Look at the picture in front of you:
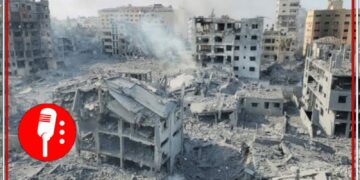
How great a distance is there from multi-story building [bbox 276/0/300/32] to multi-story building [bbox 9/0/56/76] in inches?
2131

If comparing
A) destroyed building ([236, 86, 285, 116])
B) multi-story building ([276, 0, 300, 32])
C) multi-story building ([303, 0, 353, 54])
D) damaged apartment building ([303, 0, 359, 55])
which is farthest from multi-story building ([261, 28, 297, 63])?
destroyed building ([236, 86, 285, 116])

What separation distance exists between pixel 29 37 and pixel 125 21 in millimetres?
32273

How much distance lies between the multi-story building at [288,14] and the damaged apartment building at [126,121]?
6490 cm

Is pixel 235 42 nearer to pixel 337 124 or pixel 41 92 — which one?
pixel 337 124

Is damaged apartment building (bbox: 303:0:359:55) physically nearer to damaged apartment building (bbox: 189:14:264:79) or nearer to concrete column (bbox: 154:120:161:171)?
damaged apartment building (bbox: 189:14:264:79)

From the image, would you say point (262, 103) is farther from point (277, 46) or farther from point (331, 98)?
point (277, 46)

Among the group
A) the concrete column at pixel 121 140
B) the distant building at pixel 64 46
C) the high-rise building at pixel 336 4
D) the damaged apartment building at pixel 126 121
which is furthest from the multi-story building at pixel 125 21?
the concrete column at pixel 121 140

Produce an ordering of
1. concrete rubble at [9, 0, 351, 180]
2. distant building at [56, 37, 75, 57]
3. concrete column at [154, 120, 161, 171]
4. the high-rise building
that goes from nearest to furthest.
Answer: concrete column at [154, 120, 161, 171] → concrete rubble at [9, 0, 351, 180] → distant building at [56, 37, 75, 57] → the high-rise building

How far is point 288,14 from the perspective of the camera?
80875 millimetres

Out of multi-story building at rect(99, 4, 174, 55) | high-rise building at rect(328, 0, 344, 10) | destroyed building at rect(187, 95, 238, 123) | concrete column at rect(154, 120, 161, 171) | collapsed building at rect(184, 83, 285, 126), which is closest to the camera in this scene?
concrete column at rect(154, 120, 161, 171)

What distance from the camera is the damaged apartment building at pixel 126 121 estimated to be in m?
20.9

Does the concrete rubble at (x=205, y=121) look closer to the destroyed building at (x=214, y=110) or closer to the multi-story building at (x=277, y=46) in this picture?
the destroyed building at (x=214, y=110)

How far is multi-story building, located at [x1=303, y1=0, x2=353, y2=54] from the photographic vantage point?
63028 millimetres

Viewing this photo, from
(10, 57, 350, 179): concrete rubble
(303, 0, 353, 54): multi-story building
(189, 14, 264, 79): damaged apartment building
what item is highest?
(303, 0, 353, 54): multi-story building
